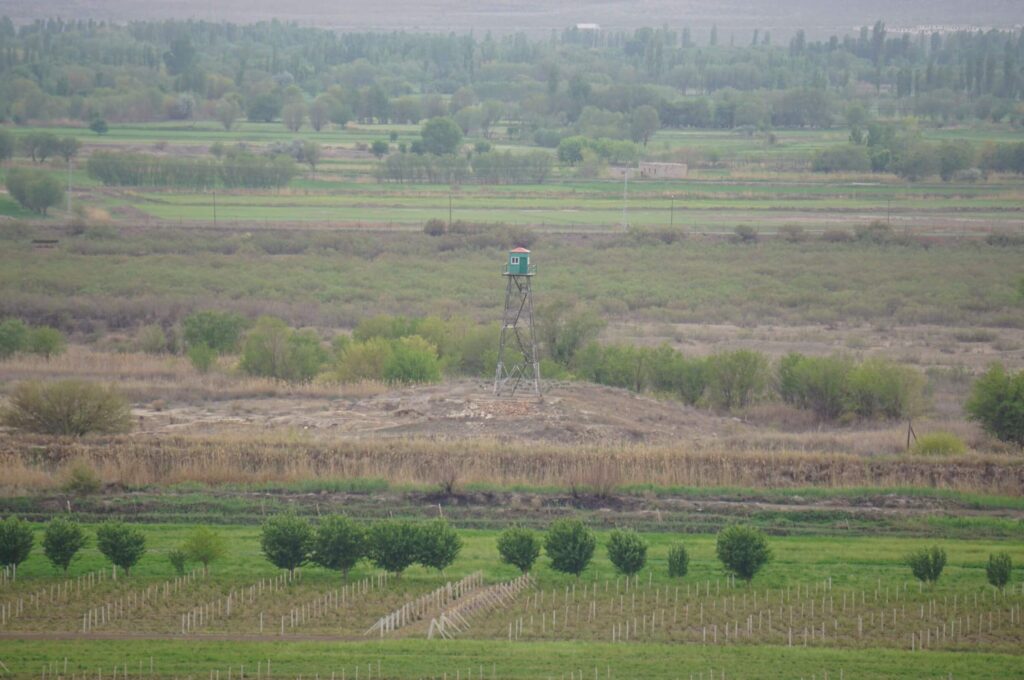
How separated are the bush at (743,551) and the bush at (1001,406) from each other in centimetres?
1274

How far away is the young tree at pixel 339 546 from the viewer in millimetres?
27781

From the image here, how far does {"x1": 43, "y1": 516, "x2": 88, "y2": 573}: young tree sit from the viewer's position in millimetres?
27859

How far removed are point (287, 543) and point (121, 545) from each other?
2885mm

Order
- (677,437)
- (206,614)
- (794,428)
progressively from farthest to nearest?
(794,428) < (677,437) < (206,614)

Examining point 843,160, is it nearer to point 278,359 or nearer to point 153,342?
point 153,342

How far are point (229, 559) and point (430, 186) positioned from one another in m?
70.7

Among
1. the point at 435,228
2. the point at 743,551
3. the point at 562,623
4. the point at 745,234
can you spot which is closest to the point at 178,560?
the point at 562,623

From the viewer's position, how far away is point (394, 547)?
27.8 m

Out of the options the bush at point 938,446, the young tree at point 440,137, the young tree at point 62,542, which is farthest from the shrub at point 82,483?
the young tree at point 440,137

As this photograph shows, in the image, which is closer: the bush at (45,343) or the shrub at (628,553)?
the shrub at (628,553)

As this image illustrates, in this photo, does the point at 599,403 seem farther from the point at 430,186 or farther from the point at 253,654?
the point at 430,186

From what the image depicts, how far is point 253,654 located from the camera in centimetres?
2409

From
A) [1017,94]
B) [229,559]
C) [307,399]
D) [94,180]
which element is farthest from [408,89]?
[229,559]

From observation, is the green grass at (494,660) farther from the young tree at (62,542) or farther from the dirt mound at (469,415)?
the dirt mound at (469,415)
